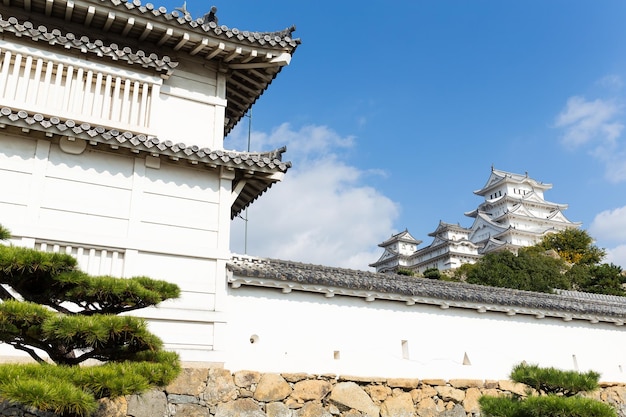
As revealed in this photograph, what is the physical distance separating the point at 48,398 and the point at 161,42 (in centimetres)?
714

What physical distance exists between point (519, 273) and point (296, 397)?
1207 inches

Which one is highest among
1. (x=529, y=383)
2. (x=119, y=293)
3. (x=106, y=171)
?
(x=106, y=171)

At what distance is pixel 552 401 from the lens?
643 cm

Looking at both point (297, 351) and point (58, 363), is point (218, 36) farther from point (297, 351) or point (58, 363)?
point (58, 363)

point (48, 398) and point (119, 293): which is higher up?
point (119, 293)

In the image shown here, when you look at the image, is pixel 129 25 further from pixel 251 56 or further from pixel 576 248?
pixel 576 248

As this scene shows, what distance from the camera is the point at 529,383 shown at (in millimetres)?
7289

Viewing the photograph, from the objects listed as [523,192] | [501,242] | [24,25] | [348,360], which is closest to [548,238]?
[501,242]

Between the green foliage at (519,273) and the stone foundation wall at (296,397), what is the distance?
25652mm

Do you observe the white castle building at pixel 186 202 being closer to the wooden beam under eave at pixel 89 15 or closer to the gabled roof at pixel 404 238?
the wooden beam under eave at pixel 89 15

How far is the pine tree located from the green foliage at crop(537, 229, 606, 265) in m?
49.7

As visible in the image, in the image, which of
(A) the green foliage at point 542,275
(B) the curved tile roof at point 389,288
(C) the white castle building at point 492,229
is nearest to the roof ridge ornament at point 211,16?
(B) the curved tile roof at point 389,288

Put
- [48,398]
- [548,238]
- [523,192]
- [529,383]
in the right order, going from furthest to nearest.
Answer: [523,192] → [548,238] → [529,383] → [48,398]

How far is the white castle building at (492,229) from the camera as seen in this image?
6188cm
